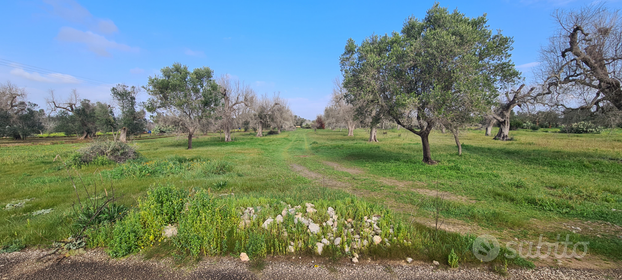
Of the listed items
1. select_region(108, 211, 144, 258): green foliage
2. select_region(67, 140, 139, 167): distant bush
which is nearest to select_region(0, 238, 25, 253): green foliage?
select_region(108, 211, 144, 258): green foliage

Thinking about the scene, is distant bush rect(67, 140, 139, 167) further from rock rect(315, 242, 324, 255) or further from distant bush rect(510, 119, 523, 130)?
distant bush rect(510, 119, 523, 130)

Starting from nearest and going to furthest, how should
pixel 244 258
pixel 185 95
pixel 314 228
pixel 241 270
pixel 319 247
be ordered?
pixel 241 270 < pixel 244 258 < pixel 319 247 < pixel 314 228 < pixel 185 95

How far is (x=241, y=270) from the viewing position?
3973mm

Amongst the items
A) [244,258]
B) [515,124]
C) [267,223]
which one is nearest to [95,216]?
[244,258]

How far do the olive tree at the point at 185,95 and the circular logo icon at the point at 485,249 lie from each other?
29.7 metres

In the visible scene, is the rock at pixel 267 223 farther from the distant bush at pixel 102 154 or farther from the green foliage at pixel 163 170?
the distant bush at pixel 102 154

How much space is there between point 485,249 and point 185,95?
30.6 meters

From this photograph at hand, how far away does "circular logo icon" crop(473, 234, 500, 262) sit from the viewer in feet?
13.7

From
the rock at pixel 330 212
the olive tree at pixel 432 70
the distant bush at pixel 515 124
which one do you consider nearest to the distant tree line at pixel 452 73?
the olive tree at pixel 432 70

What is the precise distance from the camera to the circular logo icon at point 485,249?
13.7 ft

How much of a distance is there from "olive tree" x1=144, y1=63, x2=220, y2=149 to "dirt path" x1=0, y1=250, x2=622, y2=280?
2602 cm

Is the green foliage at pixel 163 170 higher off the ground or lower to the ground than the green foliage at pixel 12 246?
higher

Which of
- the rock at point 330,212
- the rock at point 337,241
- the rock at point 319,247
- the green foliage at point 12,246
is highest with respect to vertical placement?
the rock at point 330,212

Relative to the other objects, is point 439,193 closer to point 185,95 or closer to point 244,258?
point 244,258
